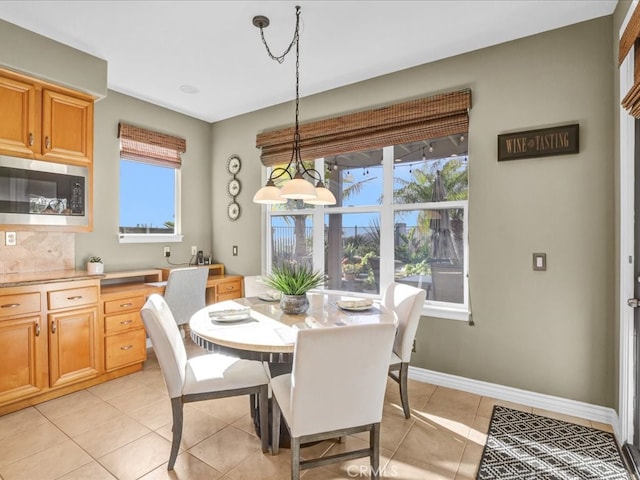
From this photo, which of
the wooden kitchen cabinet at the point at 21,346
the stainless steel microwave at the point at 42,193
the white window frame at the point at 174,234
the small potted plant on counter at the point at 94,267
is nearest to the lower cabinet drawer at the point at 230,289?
the white window frame at the point at 174,234

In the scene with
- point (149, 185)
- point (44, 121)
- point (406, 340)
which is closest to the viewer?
point (406, 340)

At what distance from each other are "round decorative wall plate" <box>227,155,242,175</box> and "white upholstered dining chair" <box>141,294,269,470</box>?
261 centimetres

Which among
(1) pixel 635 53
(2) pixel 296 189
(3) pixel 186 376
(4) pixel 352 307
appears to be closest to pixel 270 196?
(2) pixel 296 189

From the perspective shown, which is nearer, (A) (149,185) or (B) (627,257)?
(B) (627,257)

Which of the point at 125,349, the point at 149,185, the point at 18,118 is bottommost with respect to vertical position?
the point at 125,349

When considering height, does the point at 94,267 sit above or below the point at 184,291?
above

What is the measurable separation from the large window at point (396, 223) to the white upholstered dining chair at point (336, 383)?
61.5 inches

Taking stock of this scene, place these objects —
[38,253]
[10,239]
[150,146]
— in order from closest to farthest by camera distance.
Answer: [10,239]
[38,253]
[150,146]

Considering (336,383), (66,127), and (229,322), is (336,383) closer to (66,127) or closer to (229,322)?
(229,322)

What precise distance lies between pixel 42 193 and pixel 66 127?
0.58 metres

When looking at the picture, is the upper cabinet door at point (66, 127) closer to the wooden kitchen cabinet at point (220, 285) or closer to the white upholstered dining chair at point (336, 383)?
the wooden kitchen cabinet at point (220, 285)

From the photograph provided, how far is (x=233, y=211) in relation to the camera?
4.42 meters

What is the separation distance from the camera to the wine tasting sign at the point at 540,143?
2.45 metres

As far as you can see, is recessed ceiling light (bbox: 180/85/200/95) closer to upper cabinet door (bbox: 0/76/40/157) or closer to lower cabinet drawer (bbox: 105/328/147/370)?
upper cabinet door (bbox: 0/76/40/157)
